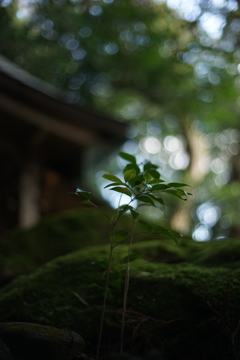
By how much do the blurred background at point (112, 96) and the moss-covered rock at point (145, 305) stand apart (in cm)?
68

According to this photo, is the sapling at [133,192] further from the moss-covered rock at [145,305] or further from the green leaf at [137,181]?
the moss-covered rock at [145,305]

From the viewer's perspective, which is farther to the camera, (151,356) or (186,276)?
(186,276)

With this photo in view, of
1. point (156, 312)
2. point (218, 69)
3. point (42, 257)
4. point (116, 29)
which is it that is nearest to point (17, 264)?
point (42, 257)

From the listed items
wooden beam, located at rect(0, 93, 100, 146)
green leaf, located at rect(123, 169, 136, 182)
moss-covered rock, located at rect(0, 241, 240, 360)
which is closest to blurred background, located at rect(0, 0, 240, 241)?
wooden beam, located at rect(0, 93, 100, 146)

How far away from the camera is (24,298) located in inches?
69.2

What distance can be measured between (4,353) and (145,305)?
79 centimetres

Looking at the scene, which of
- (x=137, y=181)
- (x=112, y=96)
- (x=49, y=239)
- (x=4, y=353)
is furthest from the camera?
(x=112, y=96)

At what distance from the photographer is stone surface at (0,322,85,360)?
1144 mm

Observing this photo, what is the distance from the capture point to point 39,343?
1.15 meters

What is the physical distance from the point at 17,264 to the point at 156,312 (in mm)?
1562

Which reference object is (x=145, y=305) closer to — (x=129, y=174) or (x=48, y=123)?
(x=129, y=174)

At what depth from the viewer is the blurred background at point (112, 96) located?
314 centimetres

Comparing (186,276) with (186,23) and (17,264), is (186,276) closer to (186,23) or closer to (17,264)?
(17,264)

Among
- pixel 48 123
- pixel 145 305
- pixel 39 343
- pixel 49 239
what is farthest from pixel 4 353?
pixel 48 123
